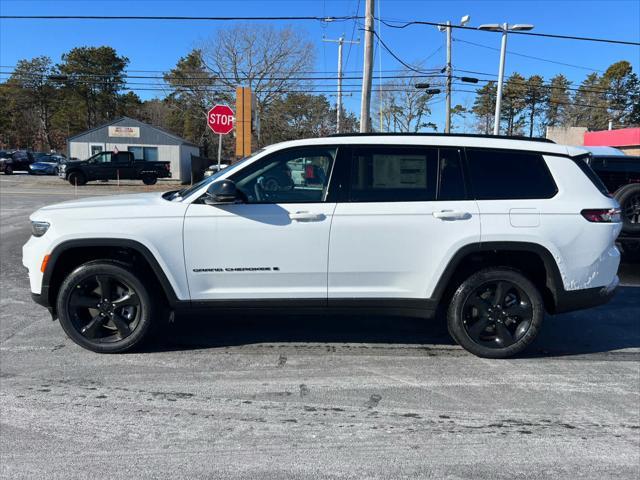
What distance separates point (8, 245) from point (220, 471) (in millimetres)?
8352

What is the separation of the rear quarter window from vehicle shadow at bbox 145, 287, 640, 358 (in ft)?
4.80

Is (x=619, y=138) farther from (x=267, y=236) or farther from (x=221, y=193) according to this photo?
(x=221, y=193)

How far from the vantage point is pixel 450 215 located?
13.2ft

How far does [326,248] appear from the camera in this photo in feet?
13.2

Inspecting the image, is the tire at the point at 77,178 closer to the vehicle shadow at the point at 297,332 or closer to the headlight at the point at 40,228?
the vehicle shadow at the point at 297,332

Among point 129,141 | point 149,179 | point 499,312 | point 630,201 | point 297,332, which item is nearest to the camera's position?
point 499,312

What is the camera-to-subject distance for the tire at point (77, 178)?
27547 millimetres

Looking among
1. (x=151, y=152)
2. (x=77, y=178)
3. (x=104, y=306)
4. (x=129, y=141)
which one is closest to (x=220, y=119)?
(x=104, y=306)

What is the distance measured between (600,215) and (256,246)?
9.43 feet

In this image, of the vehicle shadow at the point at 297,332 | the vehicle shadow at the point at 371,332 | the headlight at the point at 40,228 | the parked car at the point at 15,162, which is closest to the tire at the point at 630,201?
the vehicle shadow at the point at 371,332

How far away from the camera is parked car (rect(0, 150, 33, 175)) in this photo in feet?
126

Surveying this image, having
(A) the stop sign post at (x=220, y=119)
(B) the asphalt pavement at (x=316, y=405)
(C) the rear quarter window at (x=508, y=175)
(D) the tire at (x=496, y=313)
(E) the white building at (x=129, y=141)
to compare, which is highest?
(E) the white building at (x=129, y=141)

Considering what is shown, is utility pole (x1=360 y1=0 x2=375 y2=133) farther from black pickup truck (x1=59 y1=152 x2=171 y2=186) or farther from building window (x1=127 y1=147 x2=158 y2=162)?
building window (x1=127 y1=147 x2=158 y2=162)

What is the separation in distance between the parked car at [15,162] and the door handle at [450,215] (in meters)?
43.2
